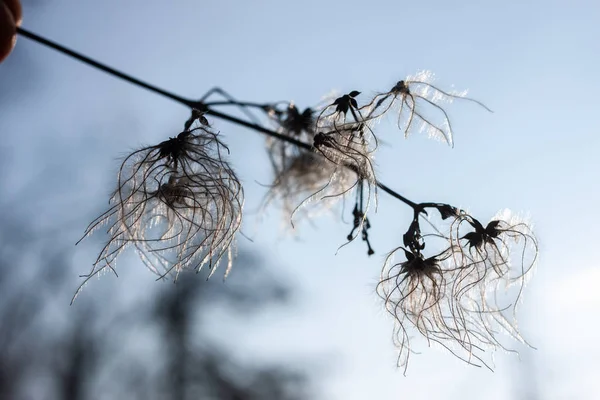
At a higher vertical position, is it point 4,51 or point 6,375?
Answer: point 6,375

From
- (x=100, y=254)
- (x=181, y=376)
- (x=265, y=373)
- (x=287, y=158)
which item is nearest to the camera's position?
(x=100, y=254)

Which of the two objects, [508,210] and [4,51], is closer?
[4,51]

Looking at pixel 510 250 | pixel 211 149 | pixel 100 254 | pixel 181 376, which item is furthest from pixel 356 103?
pixel 181 376

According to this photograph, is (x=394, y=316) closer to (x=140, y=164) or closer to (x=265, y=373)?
(x=140, y=164)

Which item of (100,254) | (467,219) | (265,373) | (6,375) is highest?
(265,373)

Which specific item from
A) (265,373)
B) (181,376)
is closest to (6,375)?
(181,376)

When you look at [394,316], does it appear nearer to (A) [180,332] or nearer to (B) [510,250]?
(B) [510,250]

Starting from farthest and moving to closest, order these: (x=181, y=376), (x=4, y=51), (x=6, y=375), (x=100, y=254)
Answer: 1. (x=181, y=376)
2. (x=6, y=375)
3. (x=100, y=254)
4. (x=4, y=51)
